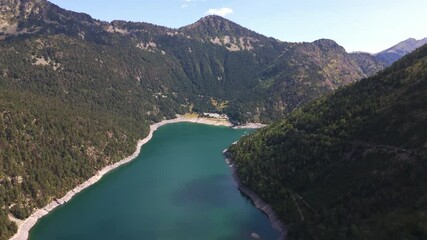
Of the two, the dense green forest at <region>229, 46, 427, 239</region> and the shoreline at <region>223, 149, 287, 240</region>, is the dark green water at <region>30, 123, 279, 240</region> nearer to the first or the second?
the shoreline at <region>223, 149, 287, 240</region>

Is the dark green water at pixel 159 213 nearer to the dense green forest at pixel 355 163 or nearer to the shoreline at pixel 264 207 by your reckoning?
the shoreline at pixel 264 207

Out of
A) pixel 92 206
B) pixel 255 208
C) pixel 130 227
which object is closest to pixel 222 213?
pixel 255 208

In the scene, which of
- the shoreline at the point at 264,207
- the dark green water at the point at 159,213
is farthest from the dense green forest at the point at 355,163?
the dark green water at the point at 159,213

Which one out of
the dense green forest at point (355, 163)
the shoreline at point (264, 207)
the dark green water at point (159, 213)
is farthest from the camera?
the dark green water at point (159, 213)

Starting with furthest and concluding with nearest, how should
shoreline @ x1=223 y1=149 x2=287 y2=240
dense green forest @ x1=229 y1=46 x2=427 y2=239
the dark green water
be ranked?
the dark green water
shoreline @ x1=223 y1=149 x2=287 y2=240
dense green forest @ x1=229 y1=46 x2=427 y2=239

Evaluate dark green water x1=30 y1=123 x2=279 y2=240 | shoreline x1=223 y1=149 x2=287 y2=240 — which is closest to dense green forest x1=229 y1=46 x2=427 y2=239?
shoreline x1=223 y1=149 x2=287 y2=240

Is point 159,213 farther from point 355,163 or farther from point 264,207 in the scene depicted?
point 355,163

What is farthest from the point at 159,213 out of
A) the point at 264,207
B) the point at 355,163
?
the point at 355,163

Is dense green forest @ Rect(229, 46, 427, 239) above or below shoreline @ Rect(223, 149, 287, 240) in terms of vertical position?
above

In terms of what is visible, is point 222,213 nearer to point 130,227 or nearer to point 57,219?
point 130,227
